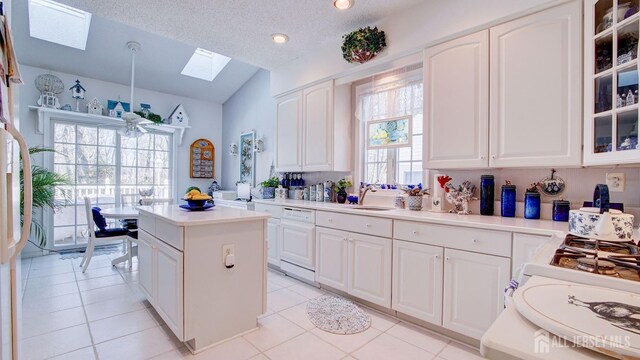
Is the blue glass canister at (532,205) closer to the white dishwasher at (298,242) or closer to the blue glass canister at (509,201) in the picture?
the blue glass canister at (509,201)

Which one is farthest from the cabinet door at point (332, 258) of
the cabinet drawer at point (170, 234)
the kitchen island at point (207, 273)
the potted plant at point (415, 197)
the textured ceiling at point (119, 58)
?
the textured ceiling at point (119, 58)

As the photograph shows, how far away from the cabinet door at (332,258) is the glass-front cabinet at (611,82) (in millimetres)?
1836

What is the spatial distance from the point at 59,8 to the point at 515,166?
210 inches

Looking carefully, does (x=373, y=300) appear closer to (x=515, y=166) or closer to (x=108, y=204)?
(x=515, y=166)

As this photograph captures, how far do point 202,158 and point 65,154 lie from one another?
6.72ft

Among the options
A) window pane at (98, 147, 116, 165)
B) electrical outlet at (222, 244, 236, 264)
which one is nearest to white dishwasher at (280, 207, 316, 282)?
electrical outlet at (222, 244, 236, 264)

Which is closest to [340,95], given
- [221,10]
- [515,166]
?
[221,10]

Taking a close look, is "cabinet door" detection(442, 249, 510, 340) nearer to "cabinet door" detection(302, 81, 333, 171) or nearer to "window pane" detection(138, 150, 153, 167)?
"cabinet door" detection(302, 81, 333, 171)

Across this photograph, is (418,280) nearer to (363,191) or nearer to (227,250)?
(363,191)

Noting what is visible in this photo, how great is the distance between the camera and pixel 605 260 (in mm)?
905

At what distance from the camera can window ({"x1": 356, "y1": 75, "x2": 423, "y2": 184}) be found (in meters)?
2.86

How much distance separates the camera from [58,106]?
4.18 m

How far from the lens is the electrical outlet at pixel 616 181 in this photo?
5.92 feet

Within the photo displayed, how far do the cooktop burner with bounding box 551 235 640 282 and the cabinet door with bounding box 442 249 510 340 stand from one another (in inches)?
28.0
